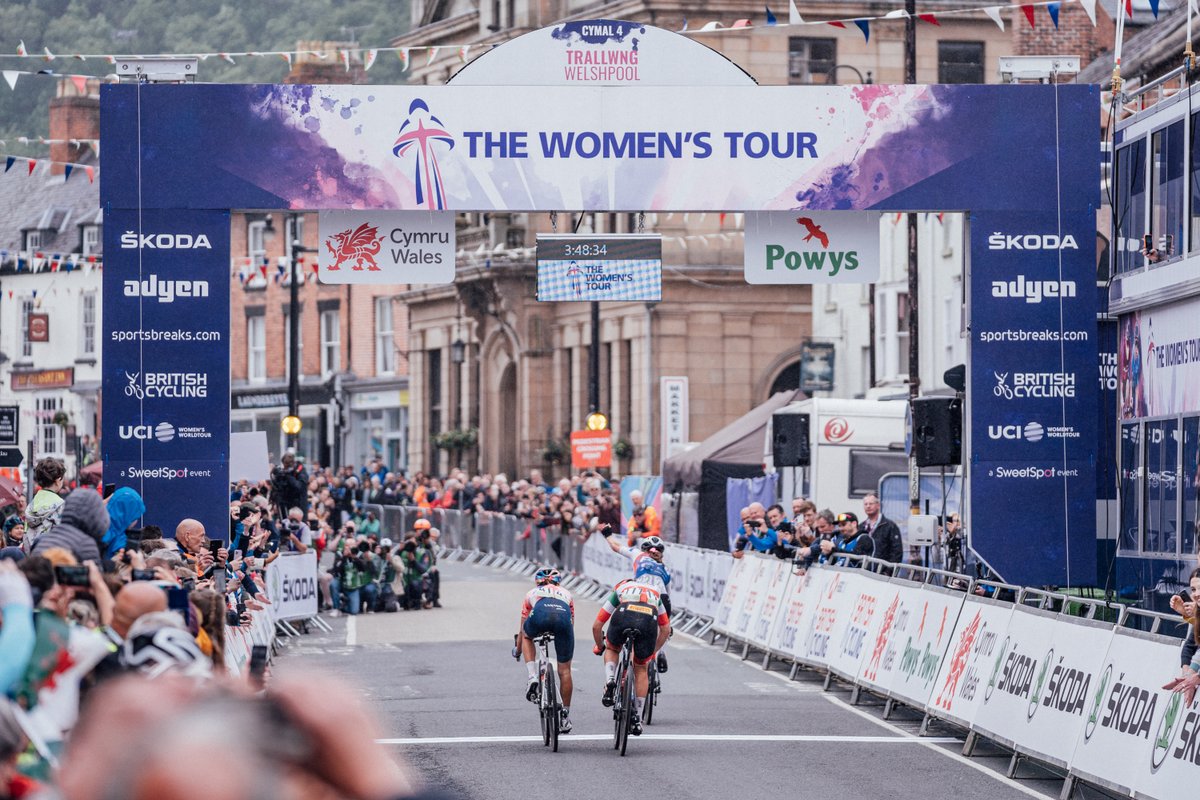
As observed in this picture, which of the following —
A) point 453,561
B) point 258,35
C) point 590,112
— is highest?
point 258,35

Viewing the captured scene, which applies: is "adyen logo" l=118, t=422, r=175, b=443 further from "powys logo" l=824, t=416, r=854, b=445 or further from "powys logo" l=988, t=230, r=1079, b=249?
"powys logo" l=824, t=416, r=854, b=445

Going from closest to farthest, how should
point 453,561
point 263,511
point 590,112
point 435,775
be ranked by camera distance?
point 435,775, point 590,112, point 263,511, point 453,561

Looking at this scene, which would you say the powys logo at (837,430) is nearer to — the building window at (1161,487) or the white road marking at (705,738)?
the building window at (1161,487)

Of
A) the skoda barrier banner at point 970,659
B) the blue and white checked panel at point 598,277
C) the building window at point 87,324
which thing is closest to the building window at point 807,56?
the building window at point 87,324

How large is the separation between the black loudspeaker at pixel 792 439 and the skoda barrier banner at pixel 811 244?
10419mm

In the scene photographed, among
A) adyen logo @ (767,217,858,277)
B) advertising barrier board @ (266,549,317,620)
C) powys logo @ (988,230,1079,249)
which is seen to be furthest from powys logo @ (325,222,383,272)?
→ advertising barrier board @ (266,549,317,620)

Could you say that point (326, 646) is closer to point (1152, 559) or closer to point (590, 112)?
point (590, 112)

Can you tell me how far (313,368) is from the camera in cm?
6912

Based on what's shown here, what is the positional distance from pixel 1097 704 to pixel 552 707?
Result: 4.23 m

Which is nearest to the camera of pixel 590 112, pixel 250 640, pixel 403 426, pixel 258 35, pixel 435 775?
pixel 435 775

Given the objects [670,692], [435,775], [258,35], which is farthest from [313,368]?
[435,775]

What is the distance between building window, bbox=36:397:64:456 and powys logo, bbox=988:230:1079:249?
2261 inches

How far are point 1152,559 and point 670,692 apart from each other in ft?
15.2

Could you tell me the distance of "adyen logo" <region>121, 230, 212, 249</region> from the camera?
766 inches
